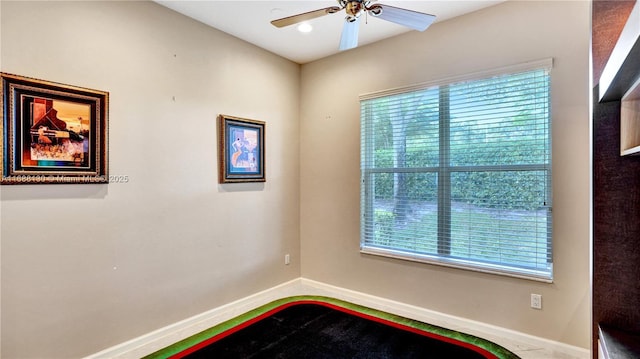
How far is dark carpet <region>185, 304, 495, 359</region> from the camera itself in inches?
100

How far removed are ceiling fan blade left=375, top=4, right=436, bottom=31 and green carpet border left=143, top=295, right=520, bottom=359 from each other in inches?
95.7

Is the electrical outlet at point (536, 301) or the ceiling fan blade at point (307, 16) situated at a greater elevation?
the ceiling fan blade at point (307, 16)

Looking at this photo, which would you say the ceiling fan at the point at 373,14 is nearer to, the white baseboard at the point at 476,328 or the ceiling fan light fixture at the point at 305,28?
the ceiling fan light fixture at the point at 305,28

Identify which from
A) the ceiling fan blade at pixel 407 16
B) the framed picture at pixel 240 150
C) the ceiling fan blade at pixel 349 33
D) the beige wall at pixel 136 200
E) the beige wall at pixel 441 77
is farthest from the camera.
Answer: the framed picture at pixel 240 150

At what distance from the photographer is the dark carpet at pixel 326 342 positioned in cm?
255

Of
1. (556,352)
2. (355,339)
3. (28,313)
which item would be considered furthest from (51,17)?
(556,352)

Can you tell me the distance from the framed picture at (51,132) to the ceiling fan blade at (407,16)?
2.06 meters

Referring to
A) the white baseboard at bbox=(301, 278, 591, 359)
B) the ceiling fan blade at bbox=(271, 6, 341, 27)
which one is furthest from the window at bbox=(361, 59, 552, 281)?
the ceiling fan blade at bbox=(271, 6, 341, 27)

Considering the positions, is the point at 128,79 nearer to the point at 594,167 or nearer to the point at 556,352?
the point at 594,167

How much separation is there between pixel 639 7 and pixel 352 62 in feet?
9.46

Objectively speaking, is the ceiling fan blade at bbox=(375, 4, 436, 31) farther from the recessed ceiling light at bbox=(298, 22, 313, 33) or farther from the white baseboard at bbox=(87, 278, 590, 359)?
the white baseboard at bbox=(87, 278, 590, 359)

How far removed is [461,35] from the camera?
2.98 m

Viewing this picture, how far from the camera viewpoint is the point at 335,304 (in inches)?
138

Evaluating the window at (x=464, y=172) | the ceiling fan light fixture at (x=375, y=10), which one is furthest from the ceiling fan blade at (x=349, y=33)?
the window at (x=464, y=172)
